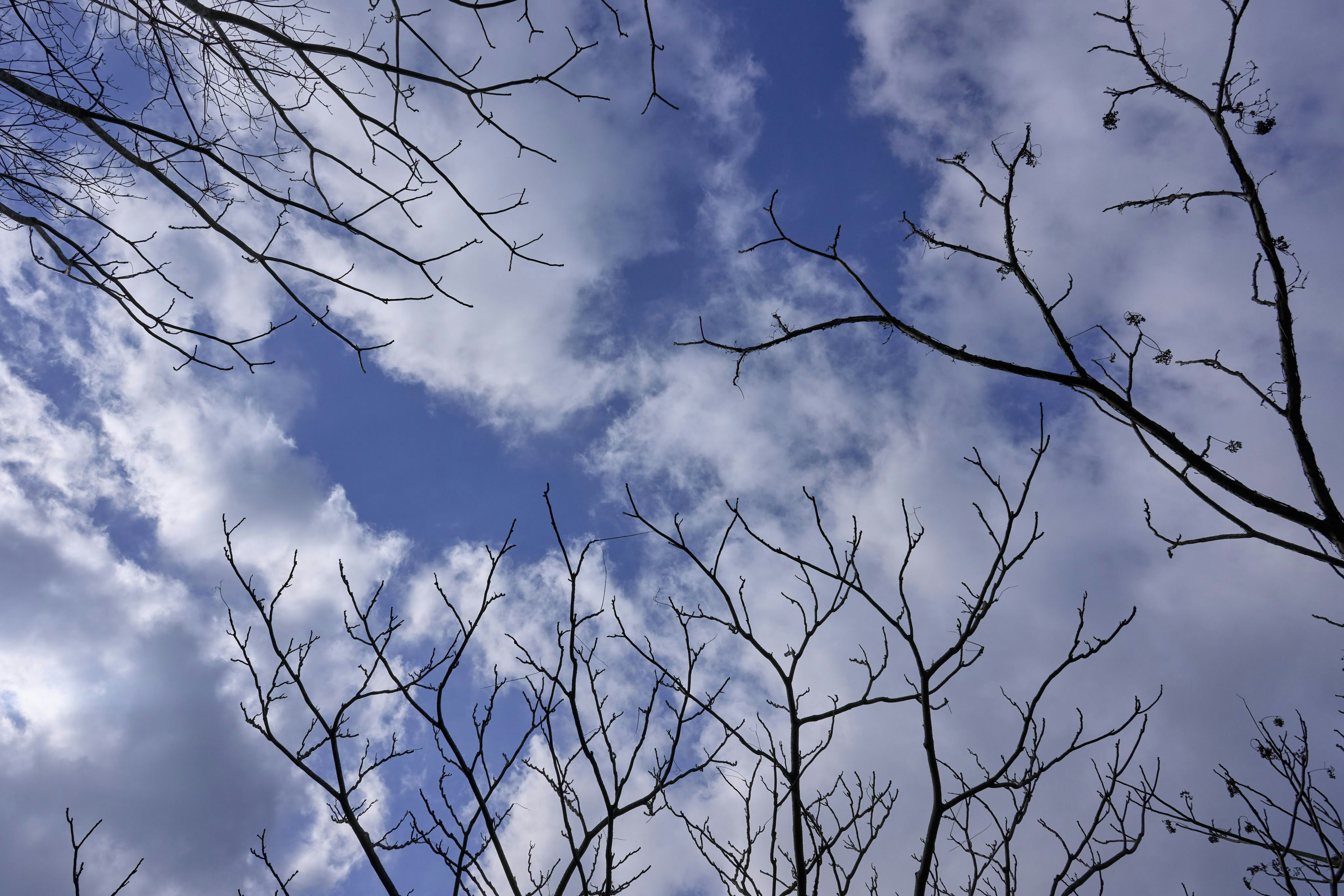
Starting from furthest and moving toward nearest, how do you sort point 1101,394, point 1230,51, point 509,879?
point 509,879, point 1230,51, point 1101,394

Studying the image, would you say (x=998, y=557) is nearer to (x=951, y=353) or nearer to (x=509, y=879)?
(x=951, y=353)

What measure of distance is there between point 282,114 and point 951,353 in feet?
Result: 9.99

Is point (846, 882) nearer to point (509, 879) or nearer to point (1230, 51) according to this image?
point (509, 879)

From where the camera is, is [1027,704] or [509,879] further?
[1027,704]

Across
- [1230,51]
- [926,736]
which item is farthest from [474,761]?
[1230,51]

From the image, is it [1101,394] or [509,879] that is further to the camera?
[509,879]

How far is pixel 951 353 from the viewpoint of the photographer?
2893mm

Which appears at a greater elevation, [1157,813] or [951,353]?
[951,353]

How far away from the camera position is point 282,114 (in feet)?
9.43

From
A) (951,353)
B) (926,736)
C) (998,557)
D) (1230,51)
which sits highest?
(1230,51)

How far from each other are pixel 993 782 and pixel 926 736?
1.59ft

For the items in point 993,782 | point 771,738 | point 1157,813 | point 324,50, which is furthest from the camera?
point 1157,813

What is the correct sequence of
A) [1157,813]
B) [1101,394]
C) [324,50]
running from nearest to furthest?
[324,50]
[1101,394]
[1157,813]

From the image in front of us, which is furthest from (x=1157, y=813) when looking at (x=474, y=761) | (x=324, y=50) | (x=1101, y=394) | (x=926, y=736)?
(x=324, y=50)
